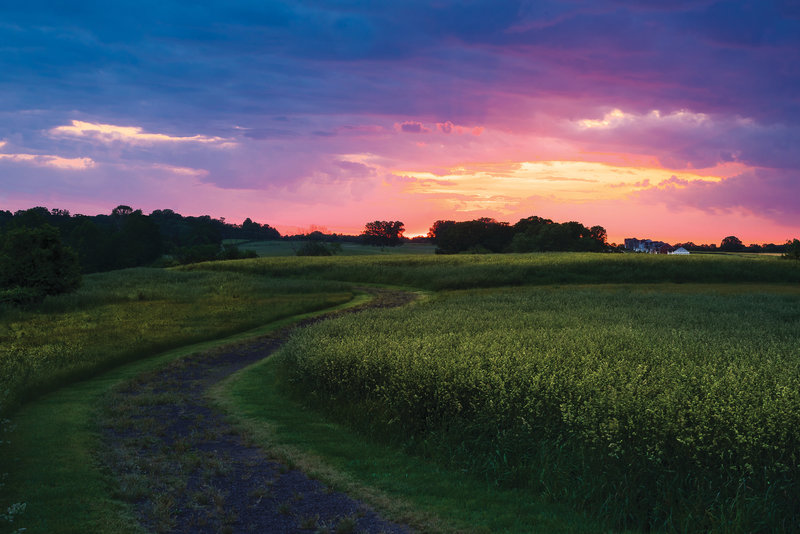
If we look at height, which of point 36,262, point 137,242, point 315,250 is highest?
point 137,242

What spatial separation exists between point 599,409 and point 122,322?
25576mm

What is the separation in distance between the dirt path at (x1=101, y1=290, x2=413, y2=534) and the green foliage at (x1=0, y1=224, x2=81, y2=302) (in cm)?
2758

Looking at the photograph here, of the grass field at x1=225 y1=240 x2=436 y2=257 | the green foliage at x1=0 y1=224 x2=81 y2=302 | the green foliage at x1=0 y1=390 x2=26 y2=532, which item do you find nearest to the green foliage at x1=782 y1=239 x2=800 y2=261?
the grass field at x1=225 y1=240 x2=436 y2=257

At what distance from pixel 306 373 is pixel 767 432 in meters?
11.3

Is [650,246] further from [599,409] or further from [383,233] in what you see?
[599,409]

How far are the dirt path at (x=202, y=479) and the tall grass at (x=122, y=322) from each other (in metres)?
3.96

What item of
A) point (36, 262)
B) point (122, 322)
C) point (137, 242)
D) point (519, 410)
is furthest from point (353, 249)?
point (519, 410)

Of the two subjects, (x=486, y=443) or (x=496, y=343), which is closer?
(x=486, y=443)

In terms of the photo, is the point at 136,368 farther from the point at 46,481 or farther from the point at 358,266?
the point at 358,266

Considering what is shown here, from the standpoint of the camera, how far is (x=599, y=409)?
10234 mm

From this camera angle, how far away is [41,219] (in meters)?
119

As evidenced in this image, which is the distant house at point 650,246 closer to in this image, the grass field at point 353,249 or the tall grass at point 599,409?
the grass field at point 353,249

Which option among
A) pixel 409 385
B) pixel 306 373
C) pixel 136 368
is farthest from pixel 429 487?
pixel 136 368

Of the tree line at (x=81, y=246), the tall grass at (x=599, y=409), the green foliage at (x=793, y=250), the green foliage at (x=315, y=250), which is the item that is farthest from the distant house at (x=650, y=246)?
the tall grass at (x=599, y=409)
